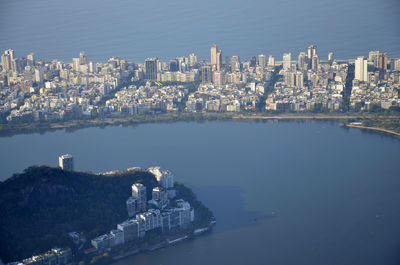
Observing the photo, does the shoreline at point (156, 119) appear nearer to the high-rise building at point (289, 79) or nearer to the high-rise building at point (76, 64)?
the high-rise building at point (289, 79)

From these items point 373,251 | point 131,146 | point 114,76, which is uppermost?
point 114,76

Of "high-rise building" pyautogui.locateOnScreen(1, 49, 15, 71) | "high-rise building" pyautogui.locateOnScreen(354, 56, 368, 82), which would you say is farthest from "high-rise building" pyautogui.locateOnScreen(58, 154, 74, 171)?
"high-rise building" pyautogui.locateOnScreen(1, 49, 15, 71)

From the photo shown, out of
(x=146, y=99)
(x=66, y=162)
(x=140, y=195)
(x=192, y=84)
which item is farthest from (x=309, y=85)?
(x=140, y=195)

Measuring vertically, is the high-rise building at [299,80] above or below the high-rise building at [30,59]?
below

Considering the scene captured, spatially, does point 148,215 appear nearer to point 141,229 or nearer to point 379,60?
point 141,229

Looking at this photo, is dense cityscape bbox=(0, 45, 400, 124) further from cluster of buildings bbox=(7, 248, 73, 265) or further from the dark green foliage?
cluster of buildings bbox=(7, 248, 73, 265)

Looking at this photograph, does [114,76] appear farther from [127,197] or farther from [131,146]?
[127,197]

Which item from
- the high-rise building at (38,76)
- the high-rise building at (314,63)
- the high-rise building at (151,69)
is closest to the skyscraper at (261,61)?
the high-rise building at (314,63)

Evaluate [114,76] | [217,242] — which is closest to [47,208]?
[217,242]
